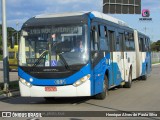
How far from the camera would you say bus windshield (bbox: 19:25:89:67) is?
13242mm

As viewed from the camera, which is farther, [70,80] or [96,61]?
[96,61]

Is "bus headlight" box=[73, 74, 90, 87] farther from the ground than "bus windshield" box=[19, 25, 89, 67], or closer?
closer

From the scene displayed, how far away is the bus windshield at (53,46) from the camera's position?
13.2 metres

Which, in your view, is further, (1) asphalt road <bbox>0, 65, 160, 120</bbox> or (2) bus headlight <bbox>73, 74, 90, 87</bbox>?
(2) bus headlight <bbox>73, 74, 90, 87</bbox>

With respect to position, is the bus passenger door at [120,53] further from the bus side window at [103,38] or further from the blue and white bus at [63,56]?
the blue and white bus at [63,56]

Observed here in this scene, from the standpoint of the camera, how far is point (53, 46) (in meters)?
13.5

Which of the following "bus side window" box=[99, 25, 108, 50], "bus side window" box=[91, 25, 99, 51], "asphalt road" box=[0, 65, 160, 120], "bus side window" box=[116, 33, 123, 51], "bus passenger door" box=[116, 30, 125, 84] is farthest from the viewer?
"bus passenger door" box=[116, 30, 125, 84]

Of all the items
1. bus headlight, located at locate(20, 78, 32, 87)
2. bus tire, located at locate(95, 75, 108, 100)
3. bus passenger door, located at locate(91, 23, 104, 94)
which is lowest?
bus tire, located at locate(95, 75, 108, 100)

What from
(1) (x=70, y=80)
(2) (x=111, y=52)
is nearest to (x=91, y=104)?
(1) (x=70, y=80)

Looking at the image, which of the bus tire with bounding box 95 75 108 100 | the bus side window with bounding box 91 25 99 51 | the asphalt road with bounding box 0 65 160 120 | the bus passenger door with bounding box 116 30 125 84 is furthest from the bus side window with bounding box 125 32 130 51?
the bus side window with bounding box 91 25 99 51

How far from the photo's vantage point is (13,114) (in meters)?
11.0

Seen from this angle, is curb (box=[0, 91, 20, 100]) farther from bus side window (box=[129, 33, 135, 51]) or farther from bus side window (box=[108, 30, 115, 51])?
bus side window (box=[129, 33, 135, 51])

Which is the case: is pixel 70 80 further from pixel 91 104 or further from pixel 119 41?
pixel 119 41

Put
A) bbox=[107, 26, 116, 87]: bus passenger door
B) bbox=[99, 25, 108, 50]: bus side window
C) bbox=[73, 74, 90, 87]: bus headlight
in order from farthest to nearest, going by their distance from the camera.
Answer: bbox=[107, 26, 116, 87]: bus passenger door < bbox=[99, 25, 108, 50]: bus side window < bbox=[73, 74, 90, 87]: bus headlight
